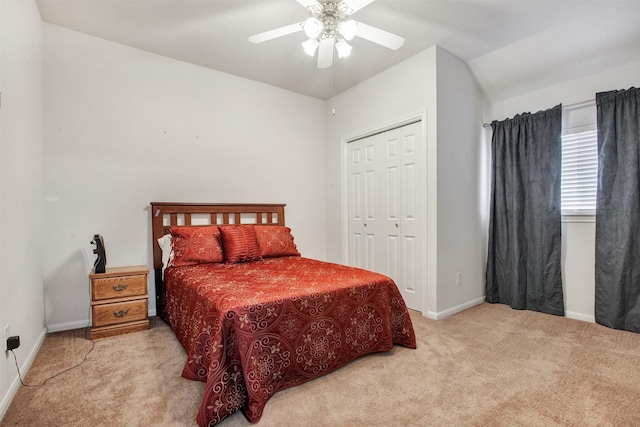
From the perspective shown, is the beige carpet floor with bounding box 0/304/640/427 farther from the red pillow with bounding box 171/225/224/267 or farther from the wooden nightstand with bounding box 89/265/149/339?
the red pillow with bounding box 171/225/224/267

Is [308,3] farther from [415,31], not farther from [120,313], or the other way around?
[120,313]

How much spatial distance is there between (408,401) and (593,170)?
2845 millimetres

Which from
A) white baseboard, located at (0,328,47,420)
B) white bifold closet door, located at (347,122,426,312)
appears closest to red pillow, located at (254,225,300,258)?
white bifold closet door, located at (347,122,426,312)

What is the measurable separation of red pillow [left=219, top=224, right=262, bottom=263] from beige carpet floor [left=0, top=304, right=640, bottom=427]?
2.71 feet

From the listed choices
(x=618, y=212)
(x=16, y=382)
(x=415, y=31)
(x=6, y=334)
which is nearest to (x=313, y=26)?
(x=415, y=31)

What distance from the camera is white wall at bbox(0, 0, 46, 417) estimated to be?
1.64 meters

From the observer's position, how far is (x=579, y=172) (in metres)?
2.98

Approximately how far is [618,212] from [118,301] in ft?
14.1

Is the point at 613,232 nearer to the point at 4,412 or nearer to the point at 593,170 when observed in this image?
the point at 593,170

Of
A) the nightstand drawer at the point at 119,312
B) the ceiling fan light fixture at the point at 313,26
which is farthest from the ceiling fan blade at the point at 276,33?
the nightstand drawer at the point at 119,312

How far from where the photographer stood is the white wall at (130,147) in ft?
8.64

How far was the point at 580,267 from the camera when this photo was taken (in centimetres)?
294

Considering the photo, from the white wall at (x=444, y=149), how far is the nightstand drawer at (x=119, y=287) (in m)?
2.61

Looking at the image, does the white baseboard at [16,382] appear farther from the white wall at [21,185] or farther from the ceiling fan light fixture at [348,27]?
the ceiling fan light fixture at [348,27]
